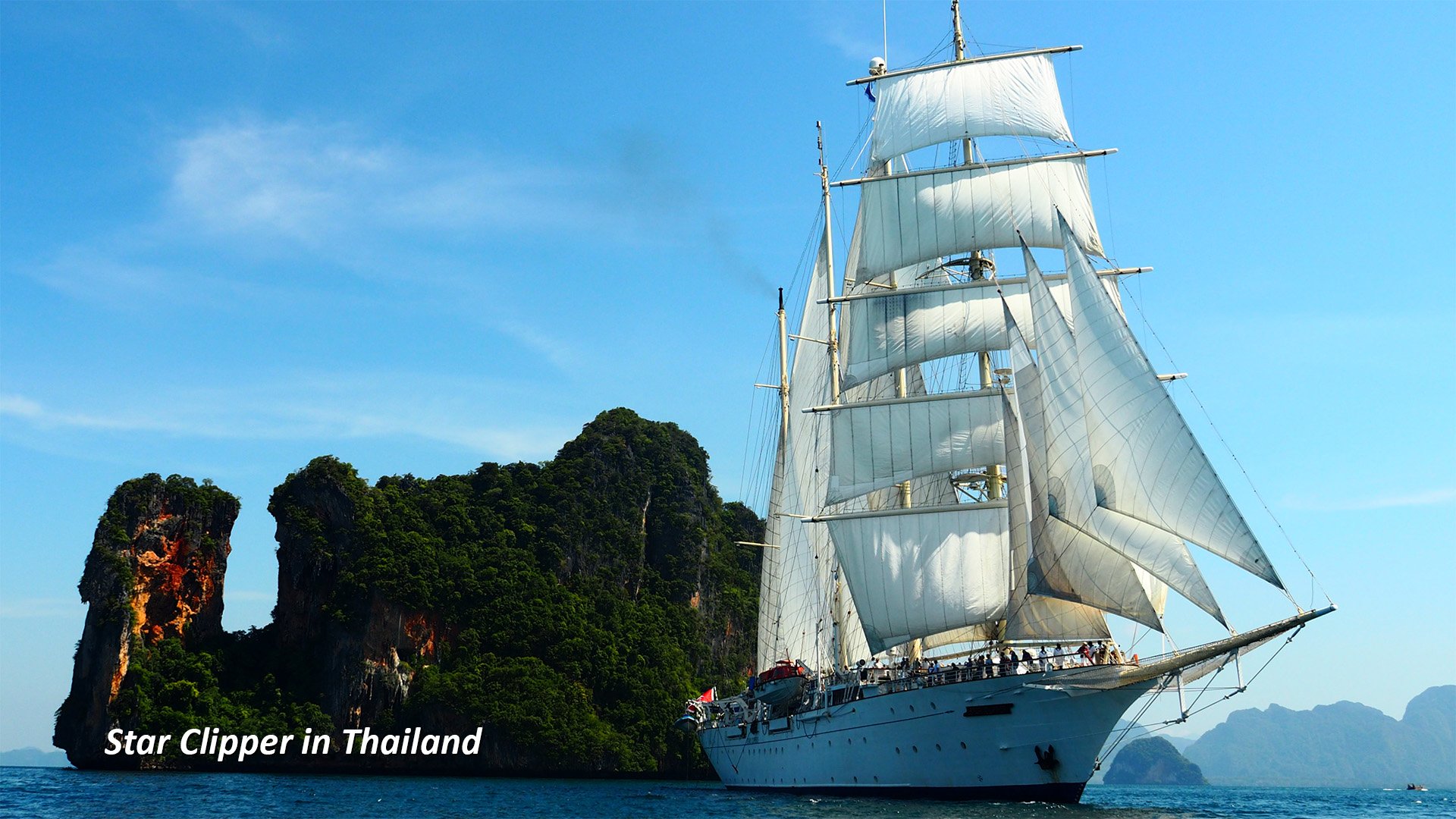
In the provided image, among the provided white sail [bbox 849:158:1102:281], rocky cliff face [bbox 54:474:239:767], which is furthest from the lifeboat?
rocky cliff face [bbox 54:474:239:767]

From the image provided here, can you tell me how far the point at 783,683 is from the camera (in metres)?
50.8

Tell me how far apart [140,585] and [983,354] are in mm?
59639

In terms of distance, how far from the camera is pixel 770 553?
207ft

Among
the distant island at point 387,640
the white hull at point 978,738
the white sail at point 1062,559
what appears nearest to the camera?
the white sail at point 1062,559

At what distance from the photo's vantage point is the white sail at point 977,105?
48188mm

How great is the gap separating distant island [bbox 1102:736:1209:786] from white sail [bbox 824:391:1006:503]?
5779 inches

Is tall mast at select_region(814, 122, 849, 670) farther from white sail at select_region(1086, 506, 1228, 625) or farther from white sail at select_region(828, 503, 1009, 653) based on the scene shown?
white sail at select_region(1086, 506, 1228, 625)

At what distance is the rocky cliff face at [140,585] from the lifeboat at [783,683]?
44381mm

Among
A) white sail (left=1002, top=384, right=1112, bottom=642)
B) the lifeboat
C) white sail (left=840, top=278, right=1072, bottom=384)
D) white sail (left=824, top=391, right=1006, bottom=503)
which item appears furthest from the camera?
the lifeboat

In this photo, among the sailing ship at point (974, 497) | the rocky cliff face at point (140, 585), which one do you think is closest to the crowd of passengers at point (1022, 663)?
the sailing ship at point (974, 497)

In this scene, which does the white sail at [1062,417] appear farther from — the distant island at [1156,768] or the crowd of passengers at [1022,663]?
the distant island at [1156,768]

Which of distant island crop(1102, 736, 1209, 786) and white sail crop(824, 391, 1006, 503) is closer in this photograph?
white sail crop(824, 391, 1006, 503)

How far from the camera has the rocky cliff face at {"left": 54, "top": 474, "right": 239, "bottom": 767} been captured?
252 ft

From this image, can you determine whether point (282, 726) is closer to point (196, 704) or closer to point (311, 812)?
point (196, 704)
